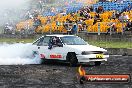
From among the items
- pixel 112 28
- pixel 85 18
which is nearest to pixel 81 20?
pixel 85 18

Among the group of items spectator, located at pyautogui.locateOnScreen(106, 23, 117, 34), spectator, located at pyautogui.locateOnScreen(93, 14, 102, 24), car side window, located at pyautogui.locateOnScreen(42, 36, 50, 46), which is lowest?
spectator, located at pyautogui.locateOnScreen(106, 23, 117, 34)

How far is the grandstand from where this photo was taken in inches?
1215

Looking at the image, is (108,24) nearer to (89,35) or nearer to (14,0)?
(89,35)

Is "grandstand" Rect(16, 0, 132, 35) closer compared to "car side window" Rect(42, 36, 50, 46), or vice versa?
"car side window" Rect(42, 36, 50, 46)

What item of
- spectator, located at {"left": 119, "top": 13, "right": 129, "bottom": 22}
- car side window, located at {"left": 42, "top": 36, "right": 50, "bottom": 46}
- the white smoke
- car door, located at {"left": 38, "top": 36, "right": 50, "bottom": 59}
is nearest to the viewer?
car door, located at {"left": 38, "top": 36, "right": 50, "bottom": 59}

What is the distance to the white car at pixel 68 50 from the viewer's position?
18.1 metres

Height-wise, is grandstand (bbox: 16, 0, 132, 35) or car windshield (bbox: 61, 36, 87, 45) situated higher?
car windshield (bbox: 61, 36, 87, 45)

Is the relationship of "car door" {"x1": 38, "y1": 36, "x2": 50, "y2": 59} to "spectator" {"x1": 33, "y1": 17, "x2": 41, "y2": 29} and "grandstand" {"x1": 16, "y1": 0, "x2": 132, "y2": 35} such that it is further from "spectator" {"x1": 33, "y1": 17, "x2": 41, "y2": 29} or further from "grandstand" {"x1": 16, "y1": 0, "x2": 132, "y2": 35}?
"spectator" {"x1": 33, "y1": 17, "x2": 41, "y2": 29}

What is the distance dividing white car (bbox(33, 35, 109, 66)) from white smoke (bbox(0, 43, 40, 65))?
38cm

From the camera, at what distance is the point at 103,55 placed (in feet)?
60.5

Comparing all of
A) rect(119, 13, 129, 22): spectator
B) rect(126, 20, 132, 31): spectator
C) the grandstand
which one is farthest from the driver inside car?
rect(119, 13, 129, 22): spectator

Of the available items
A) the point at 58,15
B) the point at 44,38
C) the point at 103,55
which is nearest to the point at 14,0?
the point at 44,38

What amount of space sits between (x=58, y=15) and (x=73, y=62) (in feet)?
66.0

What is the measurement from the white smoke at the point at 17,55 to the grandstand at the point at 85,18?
10176 mm
